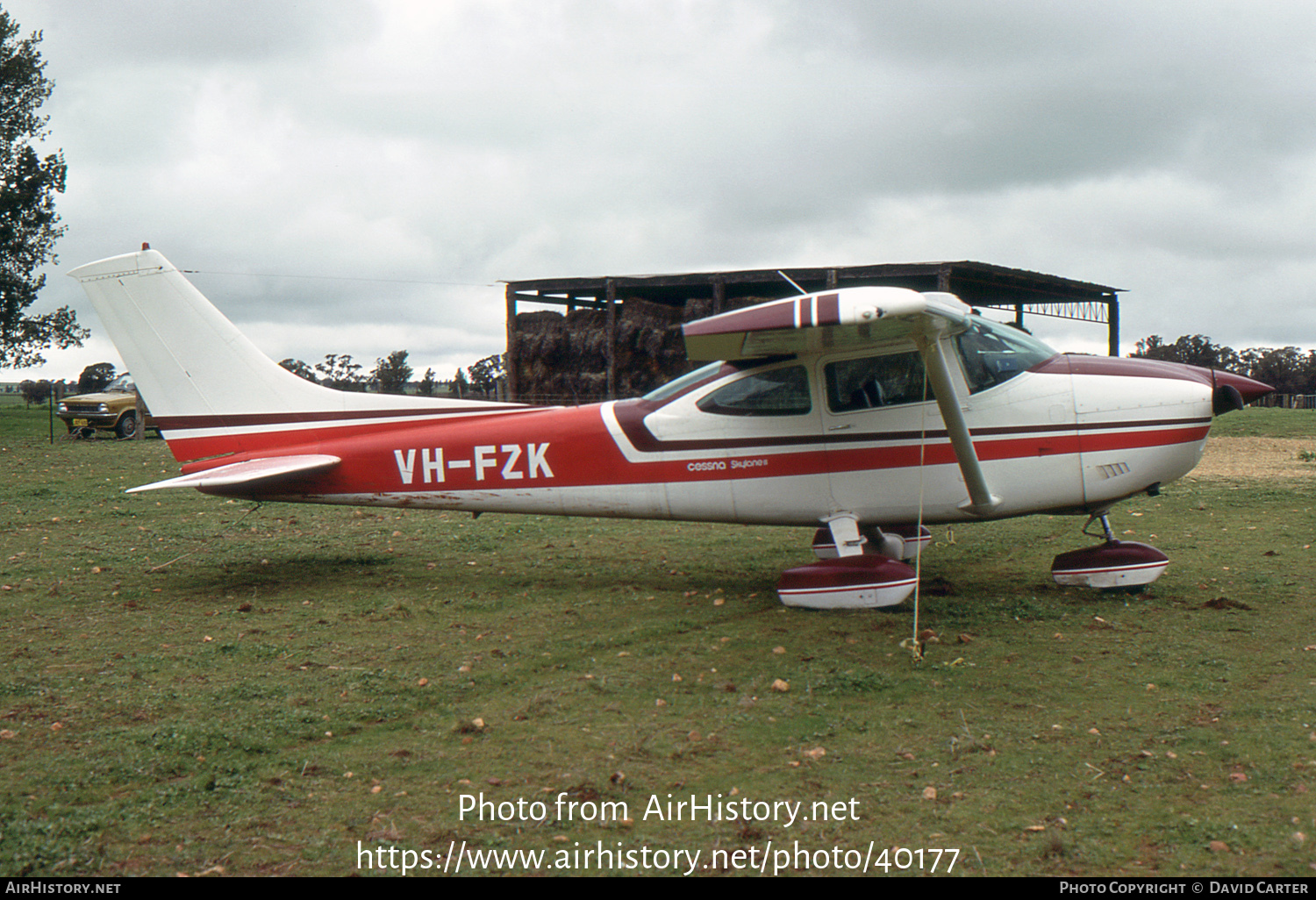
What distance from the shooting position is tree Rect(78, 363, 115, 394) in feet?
203

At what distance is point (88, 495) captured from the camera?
531 inches

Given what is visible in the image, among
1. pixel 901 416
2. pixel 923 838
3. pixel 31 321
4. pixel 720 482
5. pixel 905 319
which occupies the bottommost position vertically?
pixel 923 838

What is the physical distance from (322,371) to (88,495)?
18.0 m

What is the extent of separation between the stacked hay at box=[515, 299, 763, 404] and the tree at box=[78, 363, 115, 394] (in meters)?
51.9

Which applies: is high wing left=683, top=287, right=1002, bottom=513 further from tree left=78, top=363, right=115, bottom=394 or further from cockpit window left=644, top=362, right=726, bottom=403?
tree left=78, top=363, right=115, bottom=394

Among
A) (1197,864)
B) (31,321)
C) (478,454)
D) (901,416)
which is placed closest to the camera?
(1197,864)

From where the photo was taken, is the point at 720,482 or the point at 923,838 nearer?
the point at 923,838

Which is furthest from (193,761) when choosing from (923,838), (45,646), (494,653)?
(923,838)

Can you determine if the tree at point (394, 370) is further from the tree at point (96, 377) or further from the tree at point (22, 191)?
the tree at point (96, 377)

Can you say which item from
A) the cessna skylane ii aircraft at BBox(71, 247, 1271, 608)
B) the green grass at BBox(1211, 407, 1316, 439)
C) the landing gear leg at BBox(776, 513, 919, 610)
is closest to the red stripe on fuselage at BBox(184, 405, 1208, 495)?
the cessna skylane ii aircraft at BBox(71, 247, 1271, 608)

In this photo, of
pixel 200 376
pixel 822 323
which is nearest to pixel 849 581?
pixel 822 323

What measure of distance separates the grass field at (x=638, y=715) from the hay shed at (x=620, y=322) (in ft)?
36.4

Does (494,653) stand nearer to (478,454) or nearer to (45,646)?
(478,454)

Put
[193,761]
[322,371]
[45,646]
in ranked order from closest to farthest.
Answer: [193,761]
[45,646]
[322,371]
